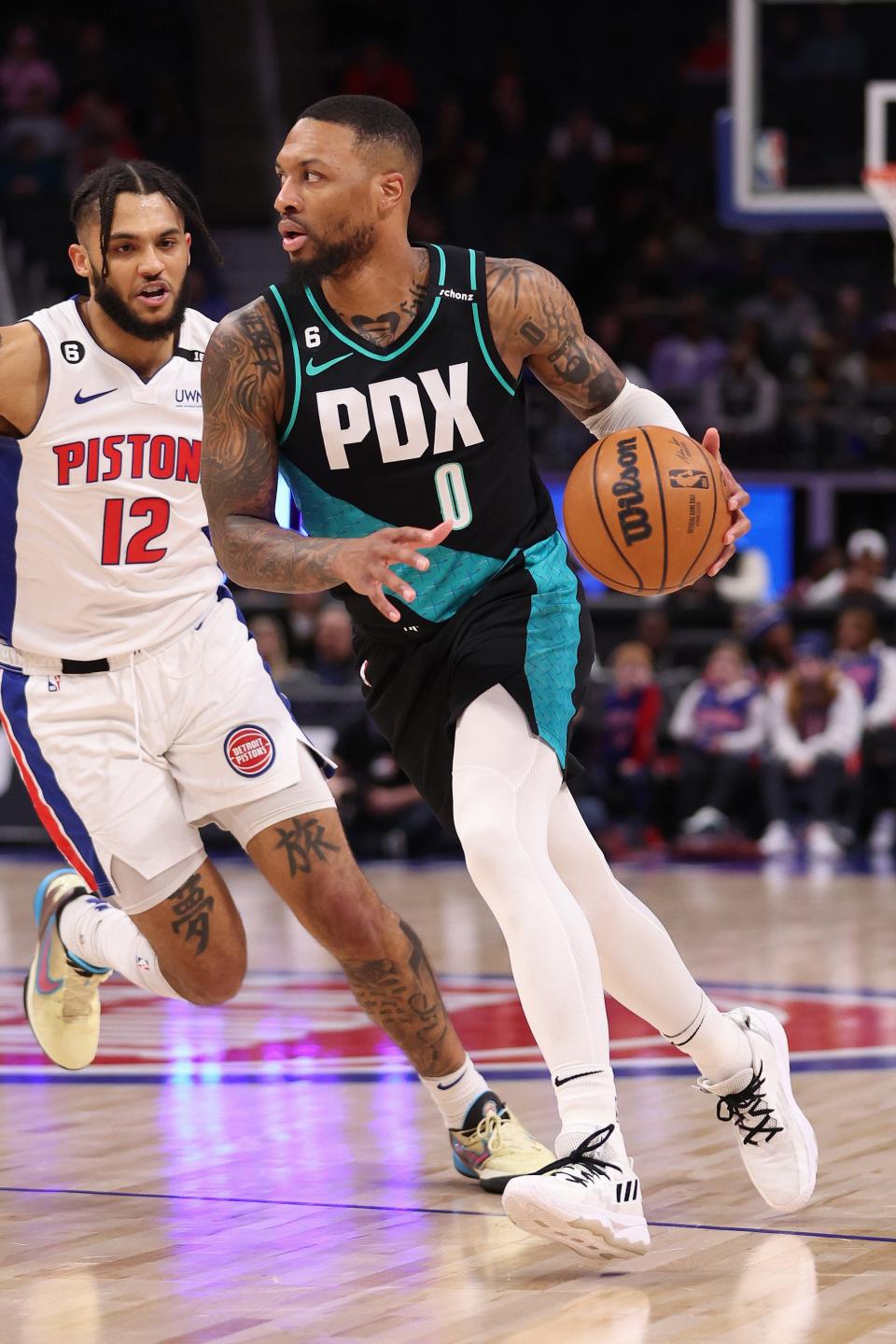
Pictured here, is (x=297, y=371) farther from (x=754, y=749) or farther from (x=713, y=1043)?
(x=754, y=749)

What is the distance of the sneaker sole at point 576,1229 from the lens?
3.68 metres

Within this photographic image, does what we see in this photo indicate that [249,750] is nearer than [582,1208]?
No

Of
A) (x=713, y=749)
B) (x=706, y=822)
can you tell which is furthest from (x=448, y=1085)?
(x=713, y=749)

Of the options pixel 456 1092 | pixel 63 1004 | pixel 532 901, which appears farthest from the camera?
pixel 63 1004

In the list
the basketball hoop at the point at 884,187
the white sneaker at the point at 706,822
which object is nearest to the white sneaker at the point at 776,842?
the white sneaker at the point at 706,822

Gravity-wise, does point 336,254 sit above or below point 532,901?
above

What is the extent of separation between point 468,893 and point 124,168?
697 centimetres

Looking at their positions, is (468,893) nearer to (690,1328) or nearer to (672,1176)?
(672,1176)

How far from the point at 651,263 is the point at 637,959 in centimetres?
1585

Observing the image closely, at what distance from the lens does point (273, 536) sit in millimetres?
4016

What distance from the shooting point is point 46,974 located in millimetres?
5453

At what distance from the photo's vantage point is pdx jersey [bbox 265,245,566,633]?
417 centimetres

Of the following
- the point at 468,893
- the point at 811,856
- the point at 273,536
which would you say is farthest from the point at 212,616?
the point at 811,856

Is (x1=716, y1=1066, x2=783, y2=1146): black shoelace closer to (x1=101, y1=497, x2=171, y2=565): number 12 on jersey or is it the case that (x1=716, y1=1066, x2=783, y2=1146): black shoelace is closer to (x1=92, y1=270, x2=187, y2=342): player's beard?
(x1=101, y1=497, x2=171, y2=565): number 12 on jersey
